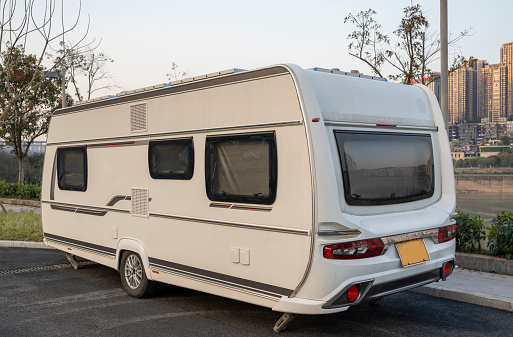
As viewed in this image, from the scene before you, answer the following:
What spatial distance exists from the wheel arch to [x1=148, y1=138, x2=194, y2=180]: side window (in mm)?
944

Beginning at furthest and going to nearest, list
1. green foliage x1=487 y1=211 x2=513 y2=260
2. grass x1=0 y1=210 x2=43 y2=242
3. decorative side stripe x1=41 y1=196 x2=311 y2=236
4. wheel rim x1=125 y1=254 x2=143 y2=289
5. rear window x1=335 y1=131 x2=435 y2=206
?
grass x1=0 y1=210 x2=43 y2=242, green foliage x1=487 y1=211 x2=513 y2=260, wheel rim x1=125 y1=254 x2=143 y2=289, rear window x1=335 y1=131 x2=435 y2=206, decorative side stripe x1=41 y1=196 x2=311 y2=236

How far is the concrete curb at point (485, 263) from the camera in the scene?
7762 mm

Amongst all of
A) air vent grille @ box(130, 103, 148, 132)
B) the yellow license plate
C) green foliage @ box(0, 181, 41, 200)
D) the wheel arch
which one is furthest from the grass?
the yellow license plate

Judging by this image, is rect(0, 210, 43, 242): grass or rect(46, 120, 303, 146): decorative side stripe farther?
rect(0, 210, 43, 242): grass

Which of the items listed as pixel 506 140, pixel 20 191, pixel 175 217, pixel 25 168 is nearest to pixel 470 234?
pixel 175 217

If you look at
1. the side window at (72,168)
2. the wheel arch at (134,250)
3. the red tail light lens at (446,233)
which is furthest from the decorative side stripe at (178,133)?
the red tail light lens at (446,233)

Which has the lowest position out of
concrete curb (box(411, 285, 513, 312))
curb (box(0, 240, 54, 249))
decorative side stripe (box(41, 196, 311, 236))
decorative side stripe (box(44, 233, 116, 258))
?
curb (box(0, 240, 54, 249))

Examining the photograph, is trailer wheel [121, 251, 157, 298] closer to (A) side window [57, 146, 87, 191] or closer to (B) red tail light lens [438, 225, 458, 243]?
(A) side window [57, 146, 87, 191]

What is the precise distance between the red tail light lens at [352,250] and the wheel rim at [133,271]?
10.5ft

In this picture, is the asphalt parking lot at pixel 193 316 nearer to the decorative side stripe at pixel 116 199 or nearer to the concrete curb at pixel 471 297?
the concrete curb at pixel 471 297

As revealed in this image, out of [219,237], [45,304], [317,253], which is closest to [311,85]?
[317,253]

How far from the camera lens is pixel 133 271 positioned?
280 inches

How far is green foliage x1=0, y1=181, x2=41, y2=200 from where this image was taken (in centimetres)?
2126

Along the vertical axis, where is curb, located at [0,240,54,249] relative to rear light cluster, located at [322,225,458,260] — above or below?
below
